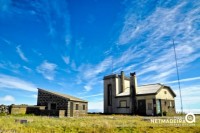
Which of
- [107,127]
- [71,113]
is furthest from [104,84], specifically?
[107,127]

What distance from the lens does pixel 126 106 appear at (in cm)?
3712

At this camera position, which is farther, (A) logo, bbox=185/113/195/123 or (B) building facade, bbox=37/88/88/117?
(B) building facade, bbox=37/88/88/117

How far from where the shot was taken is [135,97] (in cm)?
3556

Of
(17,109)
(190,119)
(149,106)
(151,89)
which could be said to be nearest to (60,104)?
(17,109)

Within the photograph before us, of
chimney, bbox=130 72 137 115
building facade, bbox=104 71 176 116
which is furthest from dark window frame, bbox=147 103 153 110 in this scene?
chimney, bbox=130 72 137 115

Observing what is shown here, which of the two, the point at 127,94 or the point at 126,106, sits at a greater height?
the point at 127,94

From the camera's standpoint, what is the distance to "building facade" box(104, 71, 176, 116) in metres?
33.0

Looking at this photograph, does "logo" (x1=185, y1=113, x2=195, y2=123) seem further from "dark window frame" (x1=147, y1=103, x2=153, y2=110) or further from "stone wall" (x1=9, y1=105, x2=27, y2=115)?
"stone wall" (x1=9, y1=105, x2=27, y2=115)

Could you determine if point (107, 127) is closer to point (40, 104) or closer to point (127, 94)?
point (40, 104)

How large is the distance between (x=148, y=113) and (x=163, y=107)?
9.18ft

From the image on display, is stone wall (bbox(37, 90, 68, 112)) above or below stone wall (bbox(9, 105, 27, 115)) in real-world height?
above

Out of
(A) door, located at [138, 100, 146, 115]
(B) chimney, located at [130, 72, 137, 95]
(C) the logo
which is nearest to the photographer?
(C) the logo

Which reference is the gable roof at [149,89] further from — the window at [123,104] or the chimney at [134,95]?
the window at [123,104]

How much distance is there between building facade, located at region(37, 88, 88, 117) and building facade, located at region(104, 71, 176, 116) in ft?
30.1
